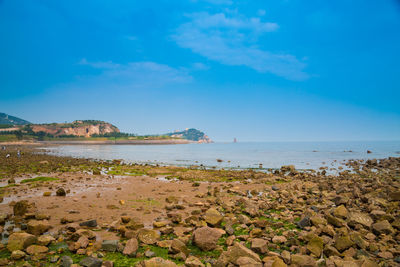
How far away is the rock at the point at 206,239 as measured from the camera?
749 centimetres

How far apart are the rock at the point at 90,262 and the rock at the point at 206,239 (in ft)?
10.3

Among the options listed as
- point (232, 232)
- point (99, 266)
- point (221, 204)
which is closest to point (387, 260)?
point (232, 232)

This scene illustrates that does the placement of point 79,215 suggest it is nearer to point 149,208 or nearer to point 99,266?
point 149,208

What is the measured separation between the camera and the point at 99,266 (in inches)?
245

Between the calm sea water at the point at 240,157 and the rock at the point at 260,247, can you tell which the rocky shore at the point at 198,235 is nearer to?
the rock at the point at 260,247

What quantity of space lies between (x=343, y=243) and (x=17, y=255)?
414 inches

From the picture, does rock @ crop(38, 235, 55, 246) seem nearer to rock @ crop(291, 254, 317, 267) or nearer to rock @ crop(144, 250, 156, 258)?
rock @ crop(144, 250, 156, 258)

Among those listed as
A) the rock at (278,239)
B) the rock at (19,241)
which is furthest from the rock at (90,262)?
the rock at (278,239)

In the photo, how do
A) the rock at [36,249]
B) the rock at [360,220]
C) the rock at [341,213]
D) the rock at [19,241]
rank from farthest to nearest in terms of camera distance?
the rock at [341,213] < the rock at [360,220] < the rock at [19,241] < the rock at [36,249]

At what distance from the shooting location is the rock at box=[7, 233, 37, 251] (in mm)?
7029

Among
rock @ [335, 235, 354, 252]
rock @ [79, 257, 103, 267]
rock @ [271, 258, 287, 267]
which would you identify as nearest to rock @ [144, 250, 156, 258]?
rock @ [79, 257, 103, 267]

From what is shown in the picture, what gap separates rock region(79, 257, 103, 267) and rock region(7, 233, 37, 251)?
2.56 meters

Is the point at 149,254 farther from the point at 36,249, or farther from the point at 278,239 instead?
the point at 278,239

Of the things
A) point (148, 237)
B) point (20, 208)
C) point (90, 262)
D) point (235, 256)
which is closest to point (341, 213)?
point (235, 256)
